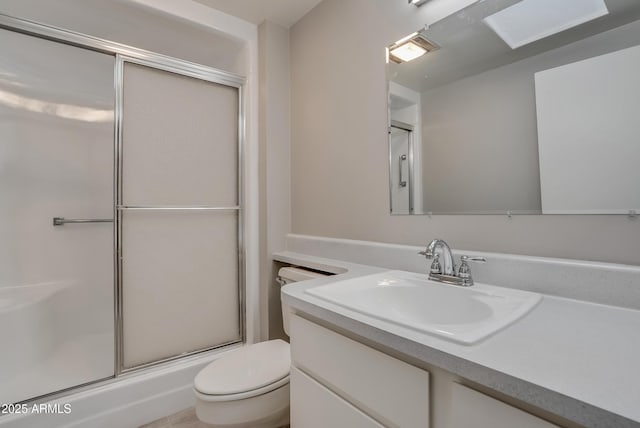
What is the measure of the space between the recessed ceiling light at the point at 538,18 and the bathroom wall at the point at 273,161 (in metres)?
1.25

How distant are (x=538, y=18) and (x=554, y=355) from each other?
1.04 meters

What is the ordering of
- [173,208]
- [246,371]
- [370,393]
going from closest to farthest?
[370,393] → [246,371] → [173,208]

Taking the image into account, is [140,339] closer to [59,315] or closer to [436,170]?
[59,315]

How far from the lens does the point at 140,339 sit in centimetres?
168

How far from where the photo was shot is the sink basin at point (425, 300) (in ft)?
2.32

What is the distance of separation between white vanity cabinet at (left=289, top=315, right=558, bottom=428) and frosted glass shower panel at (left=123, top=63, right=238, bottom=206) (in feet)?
4.28

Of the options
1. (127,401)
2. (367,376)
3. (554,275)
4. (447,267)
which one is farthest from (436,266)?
(127,401)

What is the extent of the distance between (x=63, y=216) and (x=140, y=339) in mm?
817

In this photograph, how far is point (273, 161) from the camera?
1.92 meters

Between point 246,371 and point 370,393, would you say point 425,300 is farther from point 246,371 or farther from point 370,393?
point 246,371

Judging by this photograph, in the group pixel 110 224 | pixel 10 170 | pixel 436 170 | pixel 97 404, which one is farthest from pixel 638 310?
pixel 10 170

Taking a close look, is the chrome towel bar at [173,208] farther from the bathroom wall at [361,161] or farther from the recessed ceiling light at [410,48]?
the recessed ceiling light at [410,48]

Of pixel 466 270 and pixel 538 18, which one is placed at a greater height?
pixel 538 18

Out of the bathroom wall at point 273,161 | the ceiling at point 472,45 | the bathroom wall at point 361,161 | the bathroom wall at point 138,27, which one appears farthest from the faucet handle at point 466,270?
the bathroom wall at point 138,27
